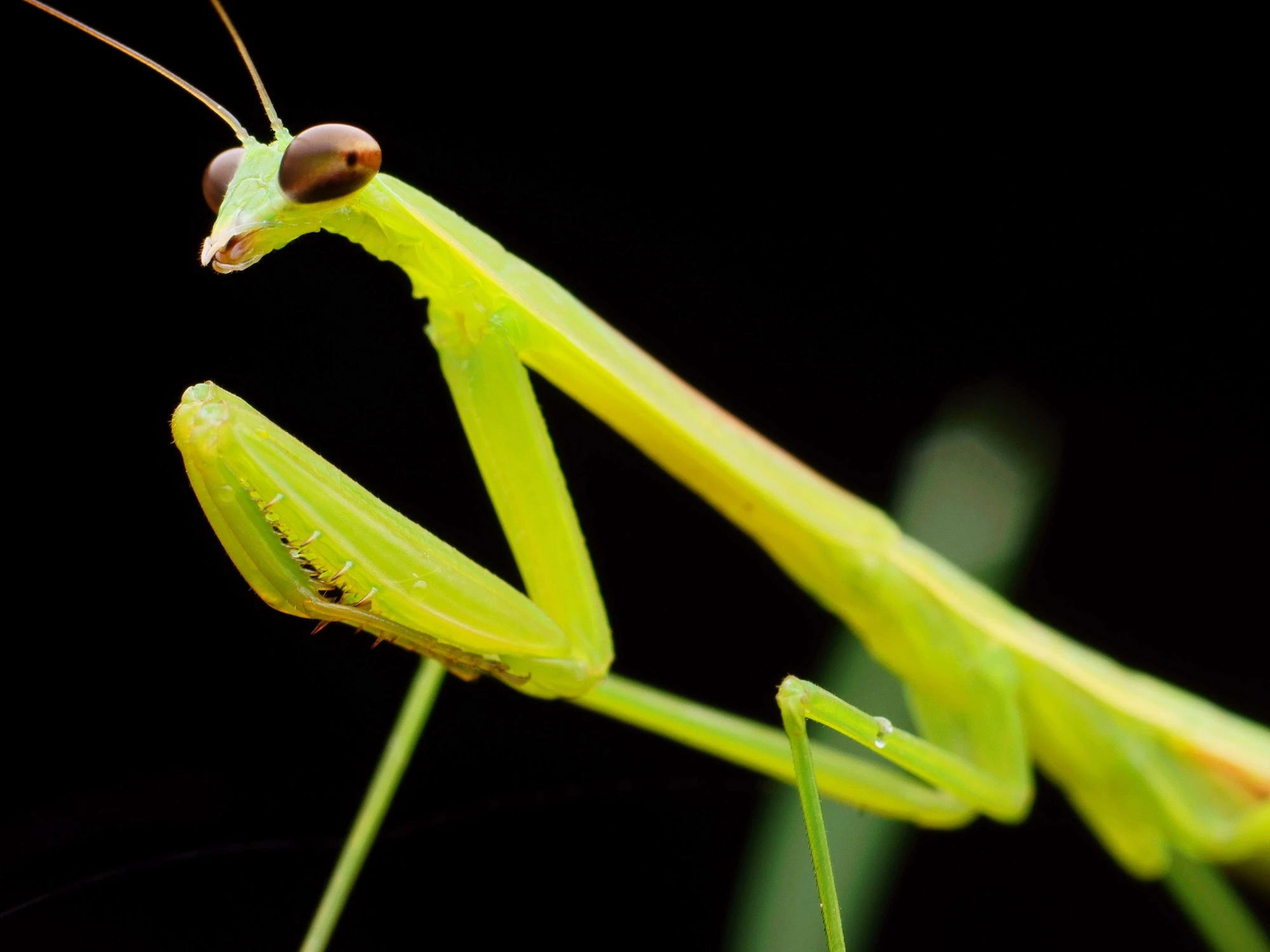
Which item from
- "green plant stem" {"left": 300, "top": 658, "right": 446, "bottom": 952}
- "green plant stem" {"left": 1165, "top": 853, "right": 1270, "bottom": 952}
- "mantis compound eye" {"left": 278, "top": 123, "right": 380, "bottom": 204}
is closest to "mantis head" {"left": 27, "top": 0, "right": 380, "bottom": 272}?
"mantis compound eye" {"left": 278, "top": 123, "right": 380, "bottom": 204}

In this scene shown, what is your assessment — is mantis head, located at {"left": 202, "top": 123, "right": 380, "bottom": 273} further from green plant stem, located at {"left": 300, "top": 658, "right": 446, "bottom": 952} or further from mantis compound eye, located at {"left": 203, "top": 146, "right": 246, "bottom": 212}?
green plant stem, located at {"left": 300, "top": 658, "right": 446, "bottom": 952}

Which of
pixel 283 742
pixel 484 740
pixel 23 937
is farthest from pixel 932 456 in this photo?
pixel 23 937

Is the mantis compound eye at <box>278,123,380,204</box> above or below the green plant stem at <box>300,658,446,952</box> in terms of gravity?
above

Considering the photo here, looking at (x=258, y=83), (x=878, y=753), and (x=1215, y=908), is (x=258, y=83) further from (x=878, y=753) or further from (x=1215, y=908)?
(x=1215, y=908)

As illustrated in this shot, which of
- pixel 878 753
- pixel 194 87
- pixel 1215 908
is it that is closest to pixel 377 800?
pixel 878 753

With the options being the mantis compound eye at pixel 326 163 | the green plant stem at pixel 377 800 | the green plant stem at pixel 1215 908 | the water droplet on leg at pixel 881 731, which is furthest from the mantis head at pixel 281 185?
the green plant stem at pixel 1215 908

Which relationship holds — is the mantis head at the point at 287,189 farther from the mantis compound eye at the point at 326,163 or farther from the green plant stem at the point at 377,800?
the green plant stem at the point at 377,800
